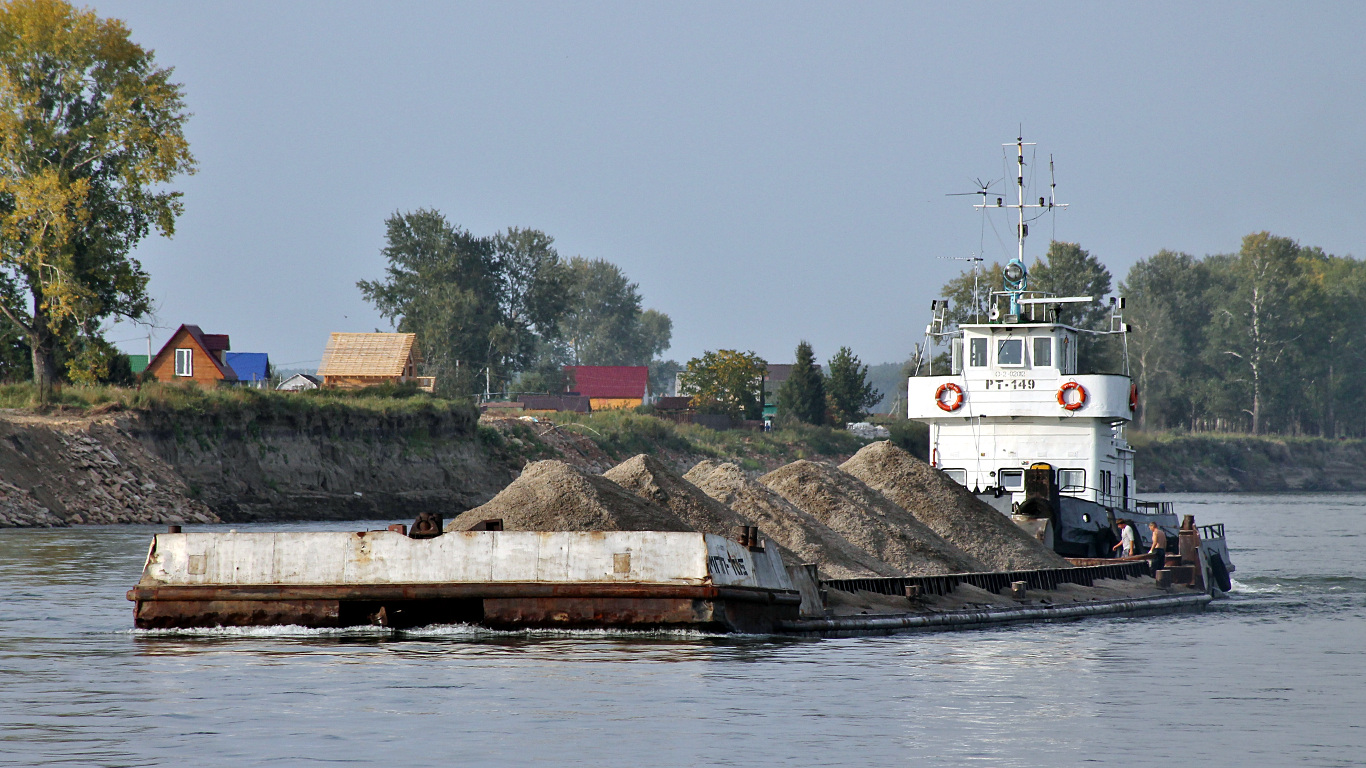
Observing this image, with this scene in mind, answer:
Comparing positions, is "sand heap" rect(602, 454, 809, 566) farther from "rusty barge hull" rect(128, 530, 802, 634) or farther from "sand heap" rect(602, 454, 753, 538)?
"rusty barge hull" rect(128, 530, 802, 634)

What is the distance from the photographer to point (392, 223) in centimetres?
11281

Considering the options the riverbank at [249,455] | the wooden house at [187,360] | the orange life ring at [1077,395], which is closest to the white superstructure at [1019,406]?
the orange life ring at [1077,395]

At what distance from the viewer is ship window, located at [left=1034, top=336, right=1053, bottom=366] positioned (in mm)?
30500

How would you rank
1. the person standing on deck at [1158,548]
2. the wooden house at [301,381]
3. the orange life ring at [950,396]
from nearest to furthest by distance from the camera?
the person standing on deck at [1158,548] → the orange life ring at [950,396] → the wooden house at [301,381]

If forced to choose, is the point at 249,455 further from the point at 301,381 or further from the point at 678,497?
the point at 301,381

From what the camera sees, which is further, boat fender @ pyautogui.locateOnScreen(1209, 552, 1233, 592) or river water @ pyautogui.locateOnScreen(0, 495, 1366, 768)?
boat fender @ pyautogui.locateOnScreen(1209, 552, 1233, 592)

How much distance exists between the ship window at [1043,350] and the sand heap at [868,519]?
719 cm

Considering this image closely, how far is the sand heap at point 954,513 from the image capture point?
82.3 feet

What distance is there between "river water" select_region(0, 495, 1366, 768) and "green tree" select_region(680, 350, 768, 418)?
3064 inches

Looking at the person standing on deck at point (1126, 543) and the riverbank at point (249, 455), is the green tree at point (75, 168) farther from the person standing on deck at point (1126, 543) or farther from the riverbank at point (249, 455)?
the person standing on deck at point (1126, 543)

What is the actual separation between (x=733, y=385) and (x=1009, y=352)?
70.3 m

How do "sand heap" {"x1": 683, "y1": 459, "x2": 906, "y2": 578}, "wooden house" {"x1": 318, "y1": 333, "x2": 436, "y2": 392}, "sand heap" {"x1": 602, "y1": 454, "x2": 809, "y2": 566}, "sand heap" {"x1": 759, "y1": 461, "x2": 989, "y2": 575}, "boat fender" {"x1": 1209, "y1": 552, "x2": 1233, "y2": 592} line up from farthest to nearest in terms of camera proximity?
"wooden house" {"x1": 318, "y1": 333, "x2": 436, "y2": 392} < "boat fender" {"x1": 1209, "y1": 552, "x2": 1233, "y2": 592} < "sand heap" {"x1": 759, "y1": 461, "x2": 989, "y2": 575} < "sand heap" {"x1": 683, "y1": 459, "x2": 906, "y2": 578} < "sand heap" {"x1": 602, "y1": 454, "x2": 809, "y2": 566}

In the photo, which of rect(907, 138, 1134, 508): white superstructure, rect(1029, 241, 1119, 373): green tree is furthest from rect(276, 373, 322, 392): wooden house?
rect(907, 138, 1134, 508): white superstructure

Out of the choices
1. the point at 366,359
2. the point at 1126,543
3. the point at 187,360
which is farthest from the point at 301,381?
the point at 1126,543
